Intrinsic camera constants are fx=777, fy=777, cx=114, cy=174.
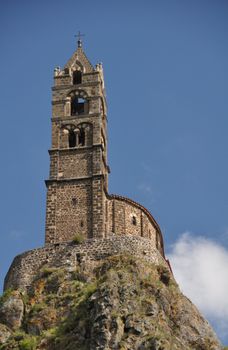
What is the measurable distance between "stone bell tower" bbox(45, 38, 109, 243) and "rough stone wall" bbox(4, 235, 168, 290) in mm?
2185

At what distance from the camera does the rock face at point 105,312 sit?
5162cm

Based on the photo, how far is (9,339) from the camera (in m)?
54.8

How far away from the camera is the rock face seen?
51.6 meters

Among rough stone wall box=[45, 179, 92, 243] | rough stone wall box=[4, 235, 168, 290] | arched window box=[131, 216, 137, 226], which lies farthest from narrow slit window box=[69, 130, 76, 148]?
rough stone wall box=[4, 235, 168, 290]

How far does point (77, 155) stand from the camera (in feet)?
229

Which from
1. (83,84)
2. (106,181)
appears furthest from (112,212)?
(83,84)

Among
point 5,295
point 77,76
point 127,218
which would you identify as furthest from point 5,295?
point 77,76

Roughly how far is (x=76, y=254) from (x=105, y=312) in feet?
33.3

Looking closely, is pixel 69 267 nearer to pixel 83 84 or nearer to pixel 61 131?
pixel 61 131

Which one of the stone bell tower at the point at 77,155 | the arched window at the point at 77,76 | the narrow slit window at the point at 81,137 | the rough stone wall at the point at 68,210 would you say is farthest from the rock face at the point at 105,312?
the arched window at the point at 77,76

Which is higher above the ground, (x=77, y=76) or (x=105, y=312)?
(x=77, y=76)

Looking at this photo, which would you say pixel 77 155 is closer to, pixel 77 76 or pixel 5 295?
pixel 77 76

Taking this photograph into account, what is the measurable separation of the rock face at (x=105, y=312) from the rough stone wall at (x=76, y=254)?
27.2 inches

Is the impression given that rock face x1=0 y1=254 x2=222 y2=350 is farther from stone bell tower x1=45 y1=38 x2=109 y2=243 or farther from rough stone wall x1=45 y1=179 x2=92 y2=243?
stone bell tower x1=45 y1=38 x2=109 y2=243
